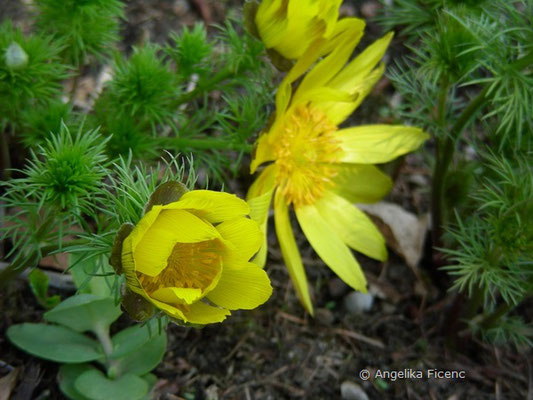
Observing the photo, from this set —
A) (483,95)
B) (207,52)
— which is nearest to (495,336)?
(483,95)

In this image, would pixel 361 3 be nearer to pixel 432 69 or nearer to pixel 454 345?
pixel 432 69

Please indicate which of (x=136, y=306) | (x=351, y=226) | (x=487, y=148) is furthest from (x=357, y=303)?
(x=136, y=306)

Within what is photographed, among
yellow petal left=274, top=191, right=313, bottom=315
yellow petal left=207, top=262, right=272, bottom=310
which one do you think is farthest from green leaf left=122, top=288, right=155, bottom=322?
yellow petal left=274, top=191, right=313, bottom=315

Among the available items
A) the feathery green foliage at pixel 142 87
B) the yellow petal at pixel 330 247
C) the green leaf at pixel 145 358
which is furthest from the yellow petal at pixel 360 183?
the green leaf at pixel 145 358

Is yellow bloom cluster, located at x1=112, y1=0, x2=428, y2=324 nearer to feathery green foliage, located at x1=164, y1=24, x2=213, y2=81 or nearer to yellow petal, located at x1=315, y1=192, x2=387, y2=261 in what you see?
yellow petal, located at x1=315, y1=192, x2=387, y2=261

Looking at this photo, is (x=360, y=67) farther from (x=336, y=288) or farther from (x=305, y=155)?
(x=336, y=288)

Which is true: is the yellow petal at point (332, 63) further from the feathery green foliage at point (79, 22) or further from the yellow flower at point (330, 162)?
the feathery green foliage at point (79, 22)
